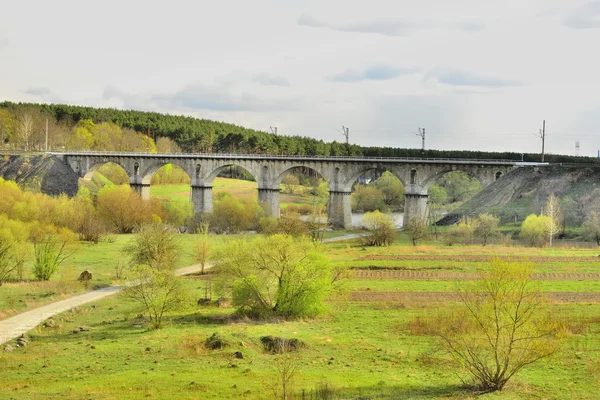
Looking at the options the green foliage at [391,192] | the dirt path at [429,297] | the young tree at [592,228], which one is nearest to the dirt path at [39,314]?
the dirt path at [429,297]

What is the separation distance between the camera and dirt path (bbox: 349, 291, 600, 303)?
48719mm

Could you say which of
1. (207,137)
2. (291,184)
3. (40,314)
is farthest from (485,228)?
(207,137)

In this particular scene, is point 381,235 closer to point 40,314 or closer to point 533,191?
point 533,191

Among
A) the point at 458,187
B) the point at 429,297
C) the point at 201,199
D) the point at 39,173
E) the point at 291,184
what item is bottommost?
the point at 429,297

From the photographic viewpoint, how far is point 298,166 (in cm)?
11556

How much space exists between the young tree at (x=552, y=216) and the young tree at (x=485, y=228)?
599cm

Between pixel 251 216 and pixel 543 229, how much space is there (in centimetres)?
4229

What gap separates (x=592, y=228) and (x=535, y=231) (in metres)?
5.70

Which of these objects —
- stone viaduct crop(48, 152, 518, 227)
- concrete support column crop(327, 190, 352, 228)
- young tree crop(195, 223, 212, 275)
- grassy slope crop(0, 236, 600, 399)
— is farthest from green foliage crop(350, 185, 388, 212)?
grassy slope crop(0, 236, 600, 399)

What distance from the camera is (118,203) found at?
101375 millimetres

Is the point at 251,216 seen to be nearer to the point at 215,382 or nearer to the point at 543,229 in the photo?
the point at 543,229

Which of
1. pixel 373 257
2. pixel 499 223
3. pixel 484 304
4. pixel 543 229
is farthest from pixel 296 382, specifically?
pixel 499 223

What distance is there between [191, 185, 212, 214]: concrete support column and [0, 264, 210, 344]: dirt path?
2330 inches

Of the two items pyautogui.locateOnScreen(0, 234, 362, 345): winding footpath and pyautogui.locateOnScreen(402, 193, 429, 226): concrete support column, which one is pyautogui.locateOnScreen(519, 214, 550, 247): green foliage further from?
pyautogui.locateOnScreen(0, 234, 362, 345): winding footpath
